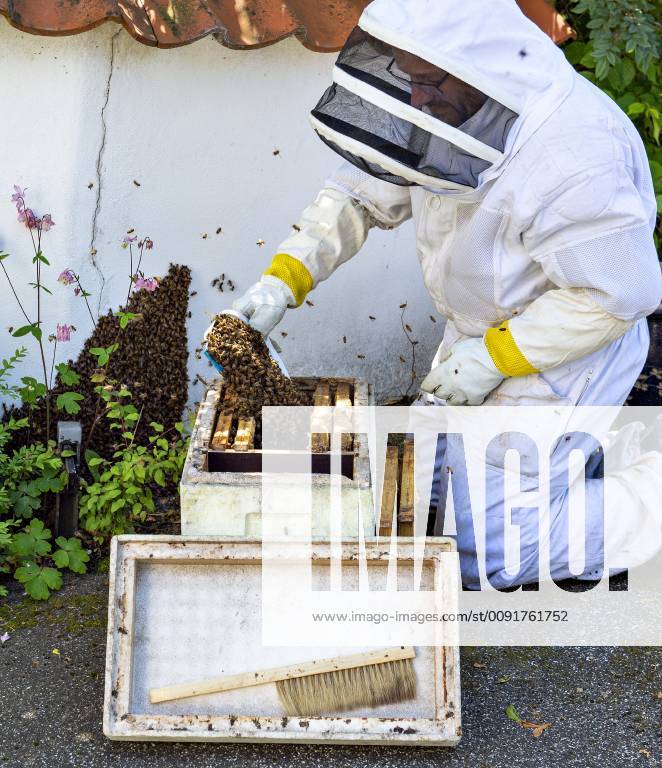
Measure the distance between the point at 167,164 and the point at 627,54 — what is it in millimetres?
1817

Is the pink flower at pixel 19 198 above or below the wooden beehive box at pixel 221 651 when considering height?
above

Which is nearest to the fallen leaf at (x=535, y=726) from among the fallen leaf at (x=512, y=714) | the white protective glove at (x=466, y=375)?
the fallen leaf at (x=512, y=714)

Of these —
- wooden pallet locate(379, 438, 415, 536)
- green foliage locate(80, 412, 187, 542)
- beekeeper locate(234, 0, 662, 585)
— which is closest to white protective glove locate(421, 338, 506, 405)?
beekeeper locate(234, 0, 662, 585)

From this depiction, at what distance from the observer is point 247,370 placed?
9.75ft

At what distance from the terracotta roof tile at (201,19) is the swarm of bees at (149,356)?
2.86ft

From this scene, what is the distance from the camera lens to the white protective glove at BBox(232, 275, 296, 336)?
314 centimetres

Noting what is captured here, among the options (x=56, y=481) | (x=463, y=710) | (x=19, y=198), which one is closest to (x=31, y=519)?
(x=56, y=481)

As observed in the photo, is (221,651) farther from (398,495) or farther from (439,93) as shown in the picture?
(439,93)

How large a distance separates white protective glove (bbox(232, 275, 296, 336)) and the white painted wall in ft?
2.44

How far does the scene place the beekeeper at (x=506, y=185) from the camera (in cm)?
248

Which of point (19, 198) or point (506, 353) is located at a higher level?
point (19, 198)

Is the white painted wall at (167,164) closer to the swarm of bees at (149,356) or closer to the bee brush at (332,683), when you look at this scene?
the swarm of bees at (149,356)

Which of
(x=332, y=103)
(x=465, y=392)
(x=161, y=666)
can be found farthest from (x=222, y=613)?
(x=332, y=103)

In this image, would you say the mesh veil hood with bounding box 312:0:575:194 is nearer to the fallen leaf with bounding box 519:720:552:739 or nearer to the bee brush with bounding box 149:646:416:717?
the bee brush with bounding box 149:646:416:717
